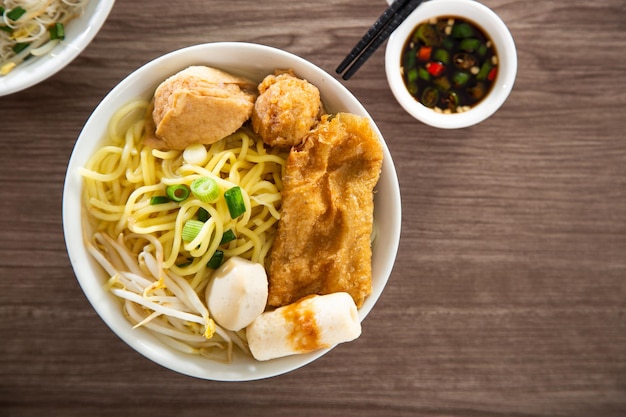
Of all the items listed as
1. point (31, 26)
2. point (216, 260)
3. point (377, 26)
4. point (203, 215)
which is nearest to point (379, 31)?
point (377, 26)

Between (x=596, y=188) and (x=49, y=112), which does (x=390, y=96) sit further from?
(x=49, y=112)

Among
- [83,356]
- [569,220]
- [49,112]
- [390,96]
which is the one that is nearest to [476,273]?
[569,220]

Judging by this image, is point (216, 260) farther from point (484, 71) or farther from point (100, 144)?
point (484, 71)

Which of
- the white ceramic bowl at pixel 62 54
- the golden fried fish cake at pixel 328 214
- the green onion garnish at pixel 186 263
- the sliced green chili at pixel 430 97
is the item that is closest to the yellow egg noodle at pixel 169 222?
the green onion garnish at pixel 186 263

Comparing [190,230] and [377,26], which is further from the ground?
[377,26]

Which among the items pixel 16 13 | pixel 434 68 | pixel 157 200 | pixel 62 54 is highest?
pixel 16 13

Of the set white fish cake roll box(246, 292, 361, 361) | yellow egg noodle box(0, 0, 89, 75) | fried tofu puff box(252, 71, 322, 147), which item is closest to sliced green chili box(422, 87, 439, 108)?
fried tofu puff box(252, 71, 322, 147)

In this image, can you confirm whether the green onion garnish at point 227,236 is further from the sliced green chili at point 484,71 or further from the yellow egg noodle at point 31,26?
the sliced green chili at point 484,71
